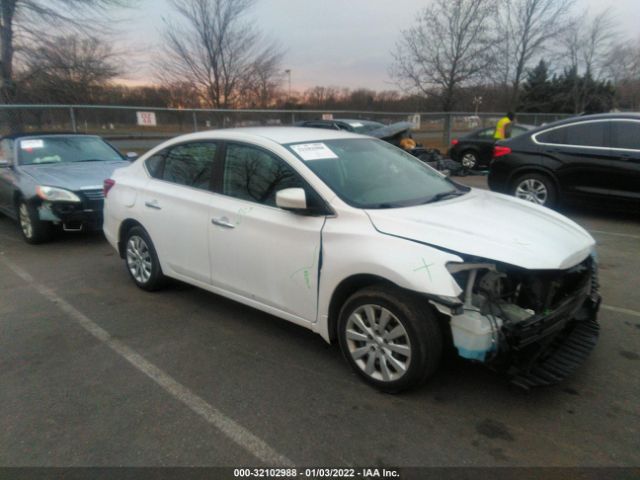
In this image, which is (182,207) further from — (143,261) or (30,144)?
(30,144)

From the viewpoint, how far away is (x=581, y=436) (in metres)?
2.59

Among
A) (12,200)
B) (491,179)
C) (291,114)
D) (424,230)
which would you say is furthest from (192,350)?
(291,114)

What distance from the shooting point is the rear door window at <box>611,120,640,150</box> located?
22.4 ft

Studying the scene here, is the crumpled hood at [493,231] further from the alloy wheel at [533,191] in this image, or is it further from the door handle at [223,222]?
the alloy wheel at [533,191]

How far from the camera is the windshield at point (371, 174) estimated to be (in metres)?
3.37

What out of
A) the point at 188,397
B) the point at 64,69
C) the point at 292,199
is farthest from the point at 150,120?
the point at 188,397

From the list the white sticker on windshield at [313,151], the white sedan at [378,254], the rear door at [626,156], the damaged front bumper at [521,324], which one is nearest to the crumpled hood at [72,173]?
the white sedan at [378,254]

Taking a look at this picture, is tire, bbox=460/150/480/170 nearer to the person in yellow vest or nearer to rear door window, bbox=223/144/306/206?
the person in yellow vest

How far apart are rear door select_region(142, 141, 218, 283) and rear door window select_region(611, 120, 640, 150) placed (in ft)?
19.8

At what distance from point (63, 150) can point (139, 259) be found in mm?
3913

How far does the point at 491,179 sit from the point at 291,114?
10.5 meters

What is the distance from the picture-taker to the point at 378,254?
2859 millimetres

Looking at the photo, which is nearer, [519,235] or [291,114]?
[519,235]

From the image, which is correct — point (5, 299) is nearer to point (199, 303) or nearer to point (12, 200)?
point (199, 303)
